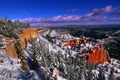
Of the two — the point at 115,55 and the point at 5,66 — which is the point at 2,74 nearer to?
the point at 5,66

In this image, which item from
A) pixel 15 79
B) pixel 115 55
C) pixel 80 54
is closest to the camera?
pixel 15 79

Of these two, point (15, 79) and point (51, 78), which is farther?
point (51, 78)

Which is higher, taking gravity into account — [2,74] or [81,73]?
[2,74]

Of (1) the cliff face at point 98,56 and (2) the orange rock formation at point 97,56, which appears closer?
(2) the orange rock formation at point 97,56

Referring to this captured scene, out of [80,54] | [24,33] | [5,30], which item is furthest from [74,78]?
[80,54]

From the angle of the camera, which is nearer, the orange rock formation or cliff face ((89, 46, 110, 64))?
the orange rock formation

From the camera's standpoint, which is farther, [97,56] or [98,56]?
[97,56]

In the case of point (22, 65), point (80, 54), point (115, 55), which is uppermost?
point (22, 65)

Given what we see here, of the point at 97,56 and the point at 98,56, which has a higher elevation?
the point at 98,56

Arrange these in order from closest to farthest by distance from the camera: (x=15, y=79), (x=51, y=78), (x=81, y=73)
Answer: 1. (x=15, y=79)
2. (x=51, y=78)
3. (x=81, y=73)

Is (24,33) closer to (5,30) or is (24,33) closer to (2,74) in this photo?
(5,30)
